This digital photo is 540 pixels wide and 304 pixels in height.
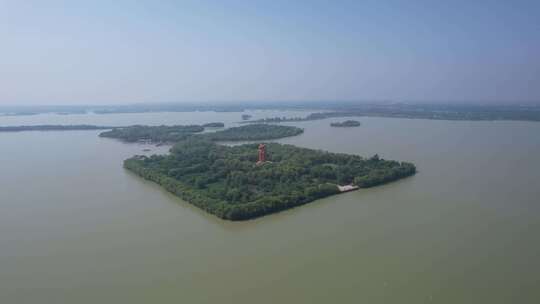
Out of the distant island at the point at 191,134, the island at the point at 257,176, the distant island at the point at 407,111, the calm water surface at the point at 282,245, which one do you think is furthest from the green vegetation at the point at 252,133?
the calm water surface at the point at 282,245

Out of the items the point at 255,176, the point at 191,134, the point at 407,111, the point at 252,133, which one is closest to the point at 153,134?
the point at 191,134

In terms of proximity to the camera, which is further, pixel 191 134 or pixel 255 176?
pixel 191 134

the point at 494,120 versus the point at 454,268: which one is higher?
the point at 494,120

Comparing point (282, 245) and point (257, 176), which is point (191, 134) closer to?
point (257, 176)

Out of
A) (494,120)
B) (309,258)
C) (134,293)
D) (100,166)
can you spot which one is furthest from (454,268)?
(494,120)

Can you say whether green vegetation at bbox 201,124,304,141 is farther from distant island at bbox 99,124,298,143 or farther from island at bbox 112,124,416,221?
island at bbox 112,124,416,221

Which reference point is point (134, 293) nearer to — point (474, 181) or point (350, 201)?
point (350, 201)

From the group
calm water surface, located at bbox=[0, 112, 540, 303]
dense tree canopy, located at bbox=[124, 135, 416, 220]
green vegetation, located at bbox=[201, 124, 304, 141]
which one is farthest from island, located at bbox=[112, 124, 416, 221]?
green vegetation, located at bbox=[201, 124, 304, 141]
